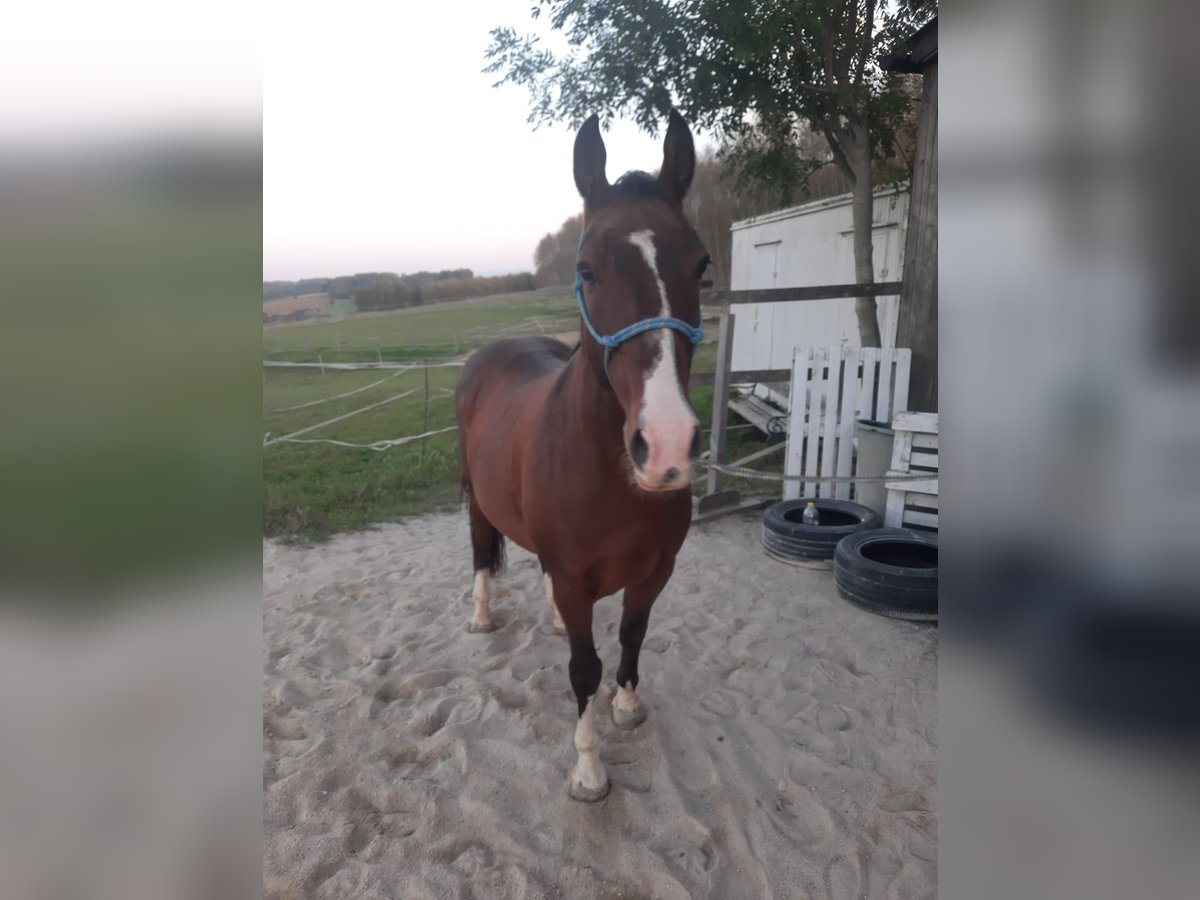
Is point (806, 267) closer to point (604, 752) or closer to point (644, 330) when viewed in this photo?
point (604, 752)

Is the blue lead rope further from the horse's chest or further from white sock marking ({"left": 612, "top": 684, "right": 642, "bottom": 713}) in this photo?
white sock marking ({"left": 612, "top": 684, "right": 642, "bottom": 713})

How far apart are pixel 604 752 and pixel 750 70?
4.42 metres

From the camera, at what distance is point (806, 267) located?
6.99 metres

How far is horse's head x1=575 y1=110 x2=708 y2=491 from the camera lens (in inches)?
53.4

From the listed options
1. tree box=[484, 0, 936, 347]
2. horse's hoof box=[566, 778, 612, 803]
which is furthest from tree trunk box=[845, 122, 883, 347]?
horse's hoof box=[566, 778, 612, 803]

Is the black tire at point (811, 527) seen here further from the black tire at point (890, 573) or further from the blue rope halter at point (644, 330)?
the blue rope halter at point (644, 330)

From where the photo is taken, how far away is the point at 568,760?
7.54 ft

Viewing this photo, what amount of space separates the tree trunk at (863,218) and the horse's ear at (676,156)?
364 centimetres

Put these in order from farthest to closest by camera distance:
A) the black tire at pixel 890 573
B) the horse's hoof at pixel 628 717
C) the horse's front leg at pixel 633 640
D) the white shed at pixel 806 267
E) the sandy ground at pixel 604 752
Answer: the white shed at pixel 806 267 → the black tire at pixel 890 573 → the horse's hoof at pixel 628 717 → the horse's front leg at pixel 633 640 → the sandy ground at pixel 604 752

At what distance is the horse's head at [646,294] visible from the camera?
1355 millimetres

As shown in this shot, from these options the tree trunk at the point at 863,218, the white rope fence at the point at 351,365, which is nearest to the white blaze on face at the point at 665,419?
the tree trunk at the point at 863,218

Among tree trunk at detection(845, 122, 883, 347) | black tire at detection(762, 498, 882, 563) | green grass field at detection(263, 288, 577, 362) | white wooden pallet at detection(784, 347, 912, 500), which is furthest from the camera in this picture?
green grass field at detection(263, 288, 577, 362)

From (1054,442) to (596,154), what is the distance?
162 centimetres

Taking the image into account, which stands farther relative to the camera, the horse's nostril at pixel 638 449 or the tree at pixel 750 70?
the tree at pixel 750 70
